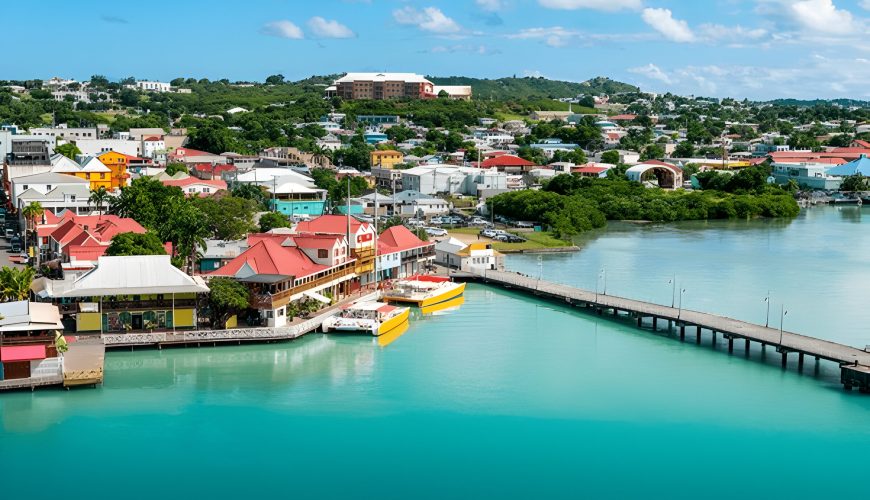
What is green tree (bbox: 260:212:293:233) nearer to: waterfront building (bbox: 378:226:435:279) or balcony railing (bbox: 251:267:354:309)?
waterfront building (bbox: 378:226:435:279)

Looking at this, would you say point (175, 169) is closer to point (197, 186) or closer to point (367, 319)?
point (197, 186)

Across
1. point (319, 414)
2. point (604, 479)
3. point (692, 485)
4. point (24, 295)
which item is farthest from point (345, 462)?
point (24, 295)

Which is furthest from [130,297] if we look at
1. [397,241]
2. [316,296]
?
[397,241]

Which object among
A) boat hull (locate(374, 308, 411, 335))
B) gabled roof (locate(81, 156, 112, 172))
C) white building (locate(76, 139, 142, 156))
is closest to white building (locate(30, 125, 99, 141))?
white building (locate(76, 139, 142, 156))

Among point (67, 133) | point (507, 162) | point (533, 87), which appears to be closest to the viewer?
point (67, 133)

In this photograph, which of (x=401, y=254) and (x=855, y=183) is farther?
(x=855, y=183)

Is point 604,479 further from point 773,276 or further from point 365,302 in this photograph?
point 773,276
